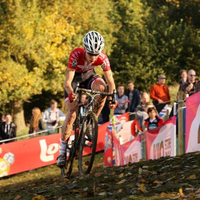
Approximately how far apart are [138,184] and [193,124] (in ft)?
9.19

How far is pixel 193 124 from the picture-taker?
31.8 ft

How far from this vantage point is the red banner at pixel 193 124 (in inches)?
375

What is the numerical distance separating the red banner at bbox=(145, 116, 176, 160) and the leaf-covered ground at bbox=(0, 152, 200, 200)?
1151 mm

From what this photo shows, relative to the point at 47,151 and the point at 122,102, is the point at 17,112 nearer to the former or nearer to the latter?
the point at 47,151

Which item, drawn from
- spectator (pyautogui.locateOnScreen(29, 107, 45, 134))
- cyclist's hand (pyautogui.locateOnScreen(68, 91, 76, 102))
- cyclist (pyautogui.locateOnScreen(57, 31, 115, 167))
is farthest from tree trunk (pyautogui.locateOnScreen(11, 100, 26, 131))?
cyclist's hand (pyautogui.locateOnScreen(68, 91, 76, 102))

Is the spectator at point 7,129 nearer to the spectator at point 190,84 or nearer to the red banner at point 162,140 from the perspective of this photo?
the spectator at point 190,84

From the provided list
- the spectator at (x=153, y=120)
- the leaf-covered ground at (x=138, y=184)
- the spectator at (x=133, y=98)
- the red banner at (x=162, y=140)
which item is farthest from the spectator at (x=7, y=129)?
the leaf-covered ground at (x=138, y=184)

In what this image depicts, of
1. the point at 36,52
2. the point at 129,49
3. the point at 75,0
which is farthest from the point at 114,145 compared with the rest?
the point at 129,49

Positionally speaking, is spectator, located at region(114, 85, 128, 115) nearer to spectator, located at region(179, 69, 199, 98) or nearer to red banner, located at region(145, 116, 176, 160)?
spectator, located at region(179, 69, 199, 98)

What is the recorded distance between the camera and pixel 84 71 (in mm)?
9305

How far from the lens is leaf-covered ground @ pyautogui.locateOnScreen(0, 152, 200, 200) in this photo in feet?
21.6

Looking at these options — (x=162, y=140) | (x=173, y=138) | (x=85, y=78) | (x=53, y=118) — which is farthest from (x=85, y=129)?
(x=53, y=118)

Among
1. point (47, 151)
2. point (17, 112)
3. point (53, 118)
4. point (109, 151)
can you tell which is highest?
point (53, 118)

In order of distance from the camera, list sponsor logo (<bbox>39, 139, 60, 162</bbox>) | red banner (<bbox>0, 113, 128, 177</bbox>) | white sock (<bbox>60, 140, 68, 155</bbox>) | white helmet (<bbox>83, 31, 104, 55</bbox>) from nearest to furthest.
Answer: white helmet (<bbox>83, 31, 104, 55</bbox>)
white sock (<bbox>60, 140, 68, 155</bbox>)
red banner (<bbox>0, 113, 128, 177</bbox>)
sponsor logo (<bbox>39, 139, 60, 162</bbox>)
